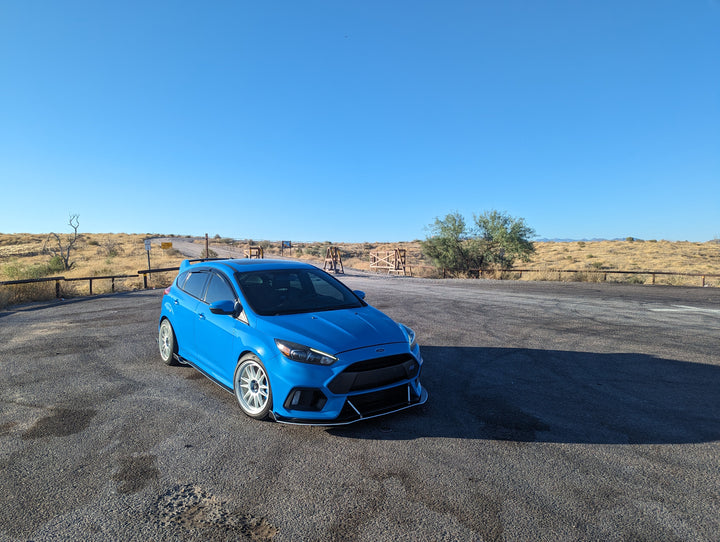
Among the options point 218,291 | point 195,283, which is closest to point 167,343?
point 195,283

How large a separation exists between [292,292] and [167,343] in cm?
248

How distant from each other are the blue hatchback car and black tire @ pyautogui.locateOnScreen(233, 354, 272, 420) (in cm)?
1

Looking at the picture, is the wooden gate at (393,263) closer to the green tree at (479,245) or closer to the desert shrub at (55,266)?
the green tree at (479,245)

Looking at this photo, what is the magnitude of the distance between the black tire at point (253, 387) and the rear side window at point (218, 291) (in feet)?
2.99

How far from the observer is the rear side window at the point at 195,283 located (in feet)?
19.2

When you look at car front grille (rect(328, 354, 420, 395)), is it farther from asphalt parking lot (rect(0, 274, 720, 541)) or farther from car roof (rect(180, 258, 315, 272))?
car roof (rect(180, 258, 315, 272))

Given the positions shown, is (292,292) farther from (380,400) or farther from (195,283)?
(380,400)

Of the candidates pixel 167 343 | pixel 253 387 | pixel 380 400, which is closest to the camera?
pixel 380 400

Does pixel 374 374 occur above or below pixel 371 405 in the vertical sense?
above

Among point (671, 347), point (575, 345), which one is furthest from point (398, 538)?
point (671, 347)

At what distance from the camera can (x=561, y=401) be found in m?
5.04

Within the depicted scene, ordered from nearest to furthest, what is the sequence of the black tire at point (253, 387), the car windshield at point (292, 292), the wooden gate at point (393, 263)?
Answer: the black tire at point (253, 387), the car windshield at point (292, 292), the wooden gate at point (393, 263)

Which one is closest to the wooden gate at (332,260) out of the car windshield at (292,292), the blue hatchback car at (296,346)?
the car windshield at (292,292)

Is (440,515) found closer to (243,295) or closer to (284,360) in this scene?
(284,360)
